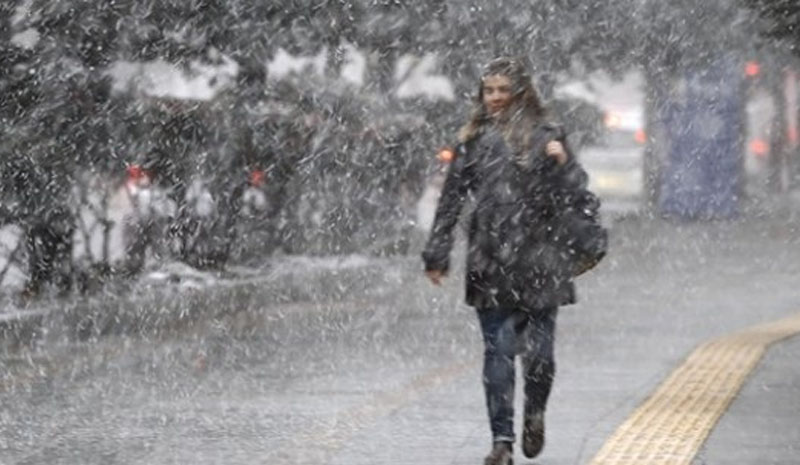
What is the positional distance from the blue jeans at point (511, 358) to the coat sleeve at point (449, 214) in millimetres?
264

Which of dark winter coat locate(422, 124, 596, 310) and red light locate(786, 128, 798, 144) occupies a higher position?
red light locate(786, 128, 798, 144)

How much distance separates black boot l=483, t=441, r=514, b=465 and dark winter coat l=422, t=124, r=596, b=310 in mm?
520

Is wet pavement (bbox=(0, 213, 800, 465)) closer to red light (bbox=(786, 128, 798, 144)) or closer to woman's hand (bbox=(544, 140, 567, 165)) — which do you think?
woman's hand (bbox=(544, 140, 567, 165))

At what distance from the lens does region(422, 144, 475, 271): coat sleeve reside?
820 cm

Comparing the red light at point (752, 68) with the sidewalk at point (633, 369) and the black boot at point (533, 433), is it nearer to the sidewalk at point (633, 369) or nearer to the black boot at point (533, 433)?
the sidewalk at point (633, 369)

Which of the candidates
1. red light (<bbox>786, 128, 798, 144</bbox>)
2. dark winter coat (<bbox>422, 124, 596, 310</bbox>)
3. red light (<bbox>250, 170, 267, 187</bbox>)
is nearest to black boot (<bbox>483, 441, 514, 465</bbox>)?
dark winter coat (<bbox>422, 124, 596, 310</bbox>)

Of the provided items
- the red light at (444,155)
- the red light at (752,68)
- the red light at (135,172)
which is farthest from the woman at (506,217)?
the red light at (752,68)

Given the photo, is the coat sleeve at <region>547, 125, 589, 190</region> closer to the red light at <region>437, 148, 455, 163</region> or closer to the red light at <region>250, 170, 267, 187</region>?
the red light at <region>250, 170, 267, 187</region>

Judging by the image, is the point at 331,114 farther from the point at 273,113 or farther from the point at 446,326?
the point at 446,326

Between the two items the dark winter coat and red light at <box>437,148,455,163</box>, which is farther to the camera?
red light at <box>437,148,455,163</box>

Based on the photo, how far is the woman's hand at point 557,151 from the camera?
8.14 metres

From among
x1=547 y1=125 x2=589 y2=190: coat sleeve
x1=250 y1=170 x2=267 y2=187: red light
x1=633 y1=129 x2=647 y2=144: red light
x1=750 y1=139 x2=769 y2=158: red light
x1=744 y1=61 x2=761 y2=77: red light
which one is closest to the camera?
x1=547 y1=125 x2=589 y2=190: coat sleeve

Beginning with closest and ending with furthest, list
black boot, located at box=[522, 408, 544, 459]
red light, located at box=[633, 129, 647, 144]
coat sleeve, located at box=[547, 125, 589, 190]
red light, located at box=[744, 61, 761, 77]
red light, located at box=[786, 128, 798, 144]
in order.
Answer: coat sleeve, located at box=[547, 125, 589, 190] < black boot, located at box=[522, 408, 544, 459] < red light, located at box=[744, 61, 761, 77] < red light, located at box=[633, 129, 647, 144] < red light, located at box=[786, 128, 798, 144]

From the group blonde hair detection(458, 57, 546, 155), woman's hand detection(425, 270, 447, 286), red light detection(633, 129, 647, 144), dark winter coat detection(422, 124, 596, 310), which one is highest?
red light detection(633, 129, 647, 144)
